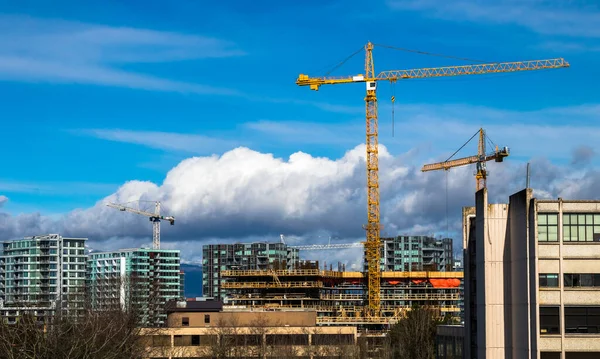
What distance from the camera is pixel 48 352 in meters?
63.7

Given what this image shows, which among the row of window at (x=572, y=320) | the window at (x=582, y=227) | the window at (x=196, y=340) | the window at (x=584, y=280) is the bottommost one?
the window at (x=196, y=340)

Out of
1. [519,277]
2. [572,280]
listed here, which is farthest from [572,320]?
[519,277]

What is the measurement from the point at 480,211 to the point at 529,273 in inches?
287

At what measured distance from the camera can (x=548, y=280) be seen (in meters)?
73.3

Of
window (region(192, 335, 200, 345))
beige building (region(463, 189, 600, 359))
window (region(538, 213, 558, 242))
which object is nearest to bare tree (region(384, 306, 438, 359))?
window (region(192, 335, 200, 345))

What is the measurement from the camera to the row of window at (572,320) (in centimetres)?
7288

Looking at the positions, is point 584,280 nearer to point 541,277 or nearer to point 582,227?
point 541,277

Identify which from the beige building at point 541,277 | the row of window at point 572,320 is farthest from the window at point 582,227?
the row of window at point 572,320

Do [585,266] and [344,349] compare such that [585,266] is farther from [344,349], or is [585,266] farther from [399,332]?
[399,332]

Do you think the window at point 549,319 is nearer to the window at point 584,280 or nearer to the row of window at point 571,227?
the window at point 584,280

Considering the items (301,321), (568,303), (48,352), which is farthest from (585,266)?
(301,321)

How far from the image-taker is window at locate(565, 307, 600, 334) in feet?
240

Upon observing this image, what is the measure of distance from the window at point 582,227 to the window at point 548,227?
2.97 ft

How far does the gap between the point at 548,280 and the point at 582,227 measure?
15.6ft
